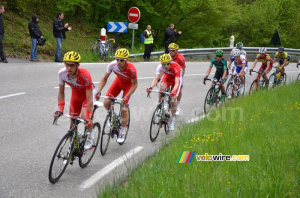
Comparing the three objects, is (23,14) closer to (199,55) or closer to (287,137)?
(199,55)

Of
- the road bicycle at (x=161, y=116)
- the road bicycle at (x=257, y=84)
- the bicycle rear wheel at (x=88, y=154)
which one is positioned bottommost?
the bicycle rear wheel at (x=88, y=154)

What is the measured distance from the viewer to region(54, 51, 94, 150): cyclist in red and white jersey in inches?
219

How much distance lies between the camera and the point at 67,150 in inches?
218

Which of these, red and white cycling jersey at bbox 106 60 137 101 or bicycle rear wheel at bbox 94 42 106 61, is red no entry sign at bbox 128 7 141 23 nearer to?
bicycle rear wheel at bbox 94 42 106 61

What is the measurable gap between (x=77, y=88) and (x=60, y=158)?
4.21ft

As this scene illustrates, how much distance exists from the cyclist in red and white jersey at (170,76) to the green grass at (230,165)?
0.73 m

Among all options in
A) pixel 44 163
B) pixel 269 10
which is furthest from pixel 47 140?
pixel 269 10

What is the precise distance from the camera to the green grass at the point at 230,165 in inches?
167

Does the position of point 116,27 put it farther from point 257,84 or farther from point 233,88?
point 233,88

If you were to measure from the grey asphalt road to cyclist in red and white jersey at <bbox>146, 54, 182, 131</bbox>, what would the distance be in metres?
0.69

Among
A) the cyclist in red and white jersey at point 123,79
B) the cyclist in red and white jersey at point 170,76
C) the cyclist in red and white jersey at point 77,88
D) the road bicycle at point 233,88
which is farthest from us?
the road bicycle at point 233,88

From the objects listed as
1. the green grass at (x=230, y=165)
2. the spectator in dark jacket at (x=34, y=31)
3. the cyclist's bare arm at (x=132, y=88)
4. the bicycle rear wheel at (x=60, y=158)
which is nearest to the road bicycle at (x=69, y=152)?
the bicycle rear wheel at (x=60, y=158)

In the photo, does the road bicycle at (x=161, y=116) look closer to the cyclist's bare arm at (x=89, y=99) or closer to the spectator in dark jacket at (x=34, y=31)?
the cyclist's bare arm at (x=89, y=99)

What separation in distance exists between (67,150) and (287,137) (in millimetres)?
3731
